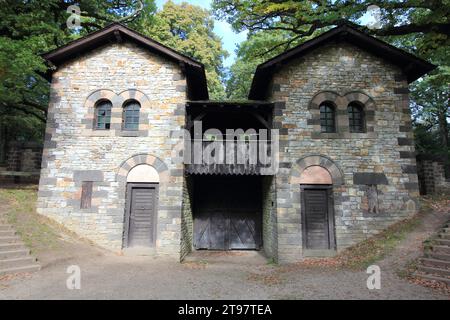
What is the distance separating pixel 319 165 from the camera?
10.2 meters

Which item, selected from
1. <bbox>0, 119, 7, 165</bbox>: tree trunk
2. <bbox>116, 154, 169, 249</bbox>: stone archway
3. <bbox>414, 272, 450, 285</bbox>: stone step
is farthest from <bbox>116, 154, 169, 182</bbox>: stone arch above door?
<bbox>0, 119, 7, 165</bbox>: tree trunk

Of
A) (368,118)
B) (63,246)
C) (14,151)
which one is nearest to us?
(63,246)

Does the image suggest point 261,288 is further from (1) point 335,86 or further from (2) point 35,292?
(1) point 335,86

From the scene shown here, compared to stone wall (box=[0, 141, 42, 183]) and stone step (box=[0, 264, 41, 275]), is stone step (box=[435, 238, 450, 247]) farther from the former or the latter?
stone wall (box=[0, 141, 42, 183])

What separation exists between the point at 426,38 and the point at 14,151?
639 inches

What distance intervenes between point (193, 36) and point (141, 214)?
1602cm

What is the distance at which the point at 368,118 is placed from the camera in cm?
1055

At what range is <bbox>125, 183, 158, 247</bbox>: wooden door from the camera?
32.6 ft

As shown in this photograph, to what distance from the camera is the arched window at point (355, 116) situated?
1081 cm

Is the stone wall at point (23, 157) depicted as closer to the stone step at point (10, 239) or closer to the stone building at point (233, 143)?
the stone building at point (233, 143)

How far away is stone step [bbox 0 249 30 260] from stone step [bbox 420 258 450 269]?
34.5 feet

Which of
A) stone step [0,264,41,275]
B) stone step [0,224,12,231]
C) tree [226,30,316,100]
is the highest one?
tree [226,30,316,100]

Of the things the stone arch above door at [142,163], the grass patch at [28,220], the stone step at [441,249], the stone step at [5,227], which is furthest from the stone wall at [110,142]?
the stone step at [441,249]
